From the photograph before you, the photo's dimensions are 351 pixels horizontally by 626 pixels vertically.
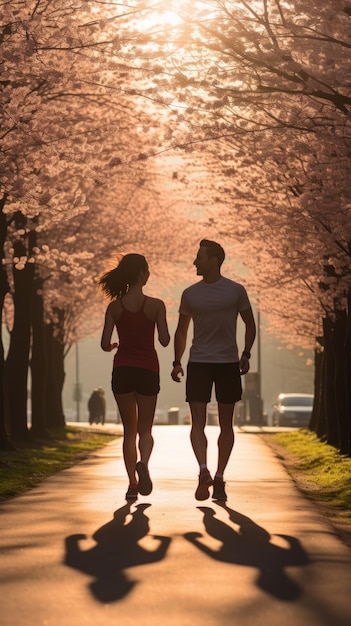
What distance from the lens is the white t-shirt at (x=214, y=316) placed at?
1184 centimetres

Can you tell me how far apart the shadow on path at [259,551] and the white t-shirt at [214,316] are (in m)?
1.80

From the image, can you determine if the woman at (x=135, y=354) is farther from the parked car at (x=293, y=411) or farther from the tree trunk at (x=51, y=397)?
the parked car at (x=293, y=411)

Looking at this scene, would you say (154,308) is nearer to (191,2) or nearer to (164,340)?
(164,340)

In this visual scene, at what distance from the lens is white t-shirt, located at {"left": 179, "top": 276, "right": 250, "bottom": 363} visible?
1184 centimetres

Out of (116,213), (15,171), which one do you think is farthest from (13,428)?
(116,213)

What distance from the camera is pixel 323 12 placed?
16031 millimetres

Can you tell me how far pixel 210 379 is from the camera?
11.9 metres

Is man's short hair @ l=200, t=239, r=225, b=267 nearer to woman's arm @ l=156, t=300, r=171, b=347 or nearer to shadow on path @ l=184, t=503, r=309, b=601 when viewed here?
woman's arm @ l=156, t=300, r=171, b=347

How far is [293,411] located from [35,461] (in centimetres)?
4136

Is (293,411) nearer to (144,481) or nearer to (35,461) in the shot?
(35,461)

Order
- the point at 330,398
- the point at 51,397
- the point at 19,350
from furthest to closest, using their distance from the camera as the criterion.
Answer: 1. the point at 51,397
2. the point at 330,398
3. the point at 19,350

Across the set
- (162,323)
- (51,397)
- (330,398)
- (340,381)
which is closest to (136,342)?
(162,323)

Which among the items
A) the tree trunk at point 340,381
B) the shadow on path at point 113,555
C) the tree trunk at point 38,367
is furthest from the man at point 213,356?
the tree trunk at point 38,367

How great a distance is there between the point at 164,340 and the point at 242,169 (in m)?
15.9
